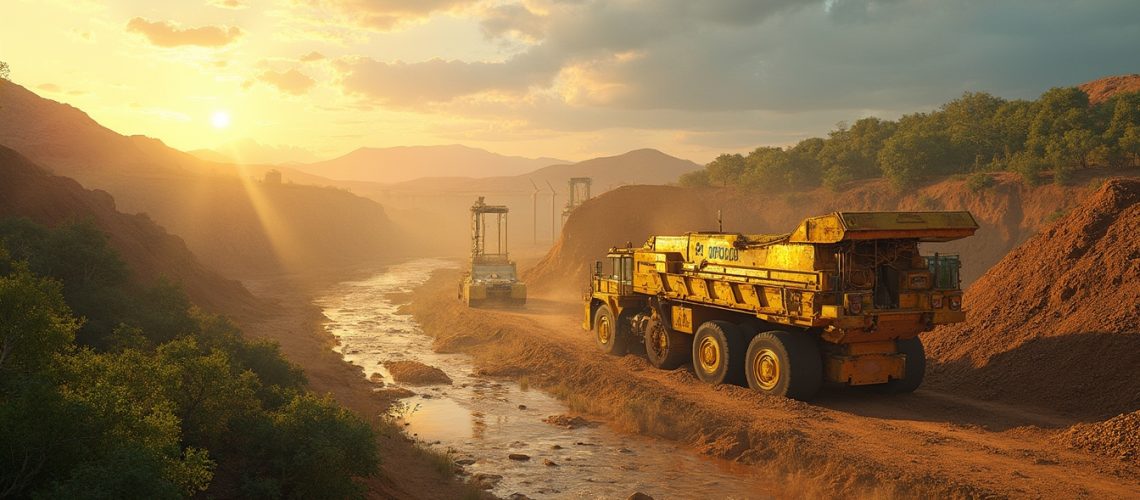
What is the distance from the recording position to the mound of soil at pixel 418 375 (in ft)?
63.7

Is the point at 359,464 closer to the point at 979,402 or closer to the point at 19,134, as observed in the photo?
the point at 979,402

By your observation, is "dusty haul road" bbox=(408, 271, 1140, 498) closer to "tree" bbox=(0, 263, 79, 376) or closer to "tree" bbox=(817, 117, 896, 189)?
"tree" bbox=(0, 263, 79, 376)

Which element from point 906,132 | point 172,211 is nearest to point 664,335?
point 906,132

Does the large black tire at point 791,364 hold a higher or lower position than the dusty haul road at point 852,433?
higher

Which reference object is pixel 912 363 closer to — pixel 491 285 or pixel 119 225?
pixel 491 285

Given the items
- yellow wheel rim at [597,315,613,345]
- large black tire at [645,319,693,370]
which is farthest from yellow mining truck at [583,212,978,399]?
yellow wheel rim at [597,315,613,345]

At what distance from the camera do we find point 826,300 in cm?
1386

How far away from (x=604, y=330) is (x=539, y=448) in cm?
934

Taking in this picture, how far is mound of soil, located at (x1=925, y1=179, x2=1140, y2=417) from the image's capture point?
45.8 feet

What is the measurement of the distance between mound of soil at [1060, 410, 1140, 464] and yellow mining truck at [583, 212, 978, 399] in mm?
3184

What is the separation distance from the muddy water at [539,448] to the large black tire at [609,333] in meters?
3.76

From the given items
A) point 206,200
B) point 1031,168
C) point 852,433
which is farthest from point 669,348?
point 206,200

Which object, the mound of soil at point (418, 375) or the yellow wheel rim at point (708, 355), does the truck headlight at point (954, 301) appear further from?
the mound of soil at point (418, 375)

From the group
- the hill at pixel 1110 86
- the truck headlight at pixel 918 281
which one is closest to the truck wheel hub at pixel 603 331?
the truck headlight at pixel 918 281
